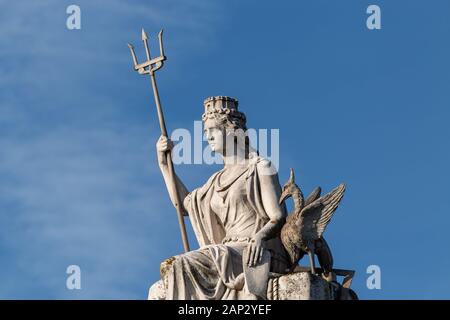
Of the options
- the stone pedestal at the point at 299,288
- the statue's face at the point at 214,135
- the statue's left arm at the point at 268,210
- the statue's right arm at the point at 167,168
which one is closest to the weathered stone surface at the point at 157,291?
the statue's left arm at the point at 268,210

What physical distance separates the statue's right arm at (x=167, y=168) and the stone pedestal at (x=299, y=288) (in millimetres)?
2733

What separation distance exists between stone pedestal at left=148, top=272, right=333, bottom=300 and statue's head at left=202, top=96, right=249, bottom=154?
2592mm

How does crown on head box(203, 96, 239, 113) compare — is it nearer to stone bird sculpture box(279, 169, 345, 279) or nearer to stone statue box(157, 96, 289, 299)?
stone statue box(157, 96, 289, 299)

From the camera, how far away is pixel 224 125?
39.2 meters

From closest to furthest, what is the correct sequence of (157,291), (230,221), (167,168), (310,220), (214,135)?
(310,220) → (157,291) → (230,221) → (214,135) → (167,168)

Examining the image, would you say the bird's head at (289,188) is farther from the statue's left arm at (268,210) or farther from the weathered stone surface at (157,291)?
the weathered stone surface at (157,291)

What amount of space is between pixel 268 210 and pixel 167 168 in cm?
207

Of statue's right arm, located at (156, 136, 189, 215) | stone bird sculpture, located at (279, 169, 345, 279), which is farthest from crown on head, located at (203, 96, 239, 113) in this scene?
stone bird sculpture, located at (279, 169, 345, 279)

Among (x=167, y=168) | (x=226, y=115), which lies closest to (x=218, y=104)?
(x=226, y=115)

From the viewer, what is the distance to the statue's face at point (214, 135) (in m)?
39.2

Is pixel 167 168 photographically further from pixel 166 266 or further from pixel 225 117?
pixel 166 266

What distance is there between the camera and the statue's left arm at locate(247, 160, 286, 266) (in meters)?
38.1
